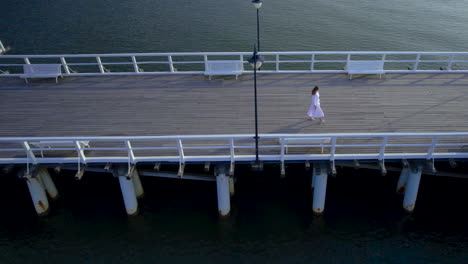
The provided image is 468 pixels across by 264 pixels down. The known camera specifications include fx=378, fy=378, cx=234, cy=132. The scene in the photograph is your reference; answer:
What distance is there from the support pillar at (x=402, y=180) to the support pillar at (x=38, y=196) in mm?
13883

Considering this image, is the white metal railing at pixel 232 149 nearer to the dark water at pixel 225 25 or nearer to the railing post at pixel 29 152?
the railing post at pixel 29 152

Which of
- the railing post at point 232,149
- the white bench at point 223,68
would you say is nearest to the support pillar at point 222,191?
the railing post at point 232,149

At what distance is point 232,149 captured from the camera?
12.7m

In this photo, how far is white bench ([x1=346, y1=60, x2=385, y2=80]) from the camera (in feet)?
58.1

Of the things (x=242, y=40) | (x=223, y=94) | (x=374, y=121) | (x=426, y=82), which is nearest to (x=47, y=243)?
(x=223, y=94)

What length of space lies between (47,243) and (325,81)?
13.5 m

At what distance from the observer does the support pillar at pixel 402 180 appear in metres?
14.7

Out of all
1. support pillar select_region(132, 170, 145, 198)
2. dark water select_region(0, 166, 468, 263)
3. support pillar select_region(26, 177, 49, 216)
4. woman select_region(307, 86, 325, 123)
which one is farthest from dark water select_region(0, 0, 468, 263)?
woman select_region(307, 86, 325, 123)

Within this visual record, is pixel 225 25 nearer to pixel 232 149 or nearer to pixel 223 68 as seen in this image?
pixel 223 68

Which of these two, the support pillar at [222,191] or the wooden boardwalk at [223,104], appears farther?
the wooden boardwalk at [223,104]

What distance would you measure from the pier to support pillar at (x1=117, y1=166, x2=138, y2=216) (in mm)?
41

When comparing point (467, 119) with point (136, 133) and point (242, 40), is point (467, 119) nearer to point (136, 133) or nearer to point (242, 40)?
point (136, 133)

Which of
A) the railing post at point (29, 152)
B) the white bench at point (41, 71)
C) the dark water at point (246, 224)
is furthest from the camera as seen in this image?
the white bench at point (41, 71)

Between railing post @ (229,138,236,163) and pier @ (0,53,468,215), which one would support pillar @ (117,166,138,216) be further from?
railing post @ (229,138,236,163)
